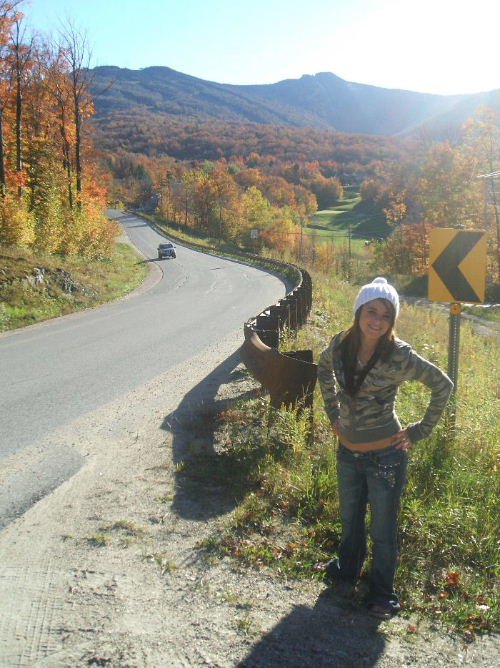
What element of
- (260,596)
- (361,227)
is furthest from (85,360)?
(361,227)

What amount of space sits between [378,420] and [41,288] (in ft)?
55.6

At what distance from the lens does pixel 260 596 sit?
3590 mm

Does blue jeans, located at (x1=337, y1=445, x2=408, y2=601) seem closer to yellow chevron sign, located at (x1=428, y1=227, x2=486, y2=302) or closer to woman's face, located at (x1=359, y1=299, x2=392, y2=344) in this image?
woman's face, located at (x1=359, y1=299, x2=392, y2=344)

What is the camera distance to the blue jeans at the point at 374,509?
3625mm

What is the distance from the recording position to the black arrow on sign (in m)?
5.52

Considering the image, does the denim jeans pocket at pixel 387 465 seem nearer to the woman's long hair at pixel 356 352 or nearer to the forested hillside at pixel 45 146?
the woman's long hair at pixel 356 352

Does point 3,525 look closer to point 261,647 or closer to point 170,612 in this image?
point 170,612

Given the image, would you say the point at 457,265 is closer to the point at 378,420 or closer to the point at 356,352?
the point at 356,352

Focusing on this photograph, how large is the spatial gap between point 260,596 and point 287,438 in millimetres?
2007

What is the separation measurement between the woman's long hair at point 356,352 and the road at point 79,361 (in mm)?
2662

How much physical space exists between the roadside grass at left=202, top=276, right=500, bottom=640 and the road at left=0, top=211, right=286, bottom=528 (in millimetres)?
1697

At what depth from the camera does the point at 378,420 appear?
3676 millimetres

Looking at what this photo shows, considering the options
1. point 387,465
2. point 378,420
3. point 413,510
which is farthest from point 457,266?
point 387,465

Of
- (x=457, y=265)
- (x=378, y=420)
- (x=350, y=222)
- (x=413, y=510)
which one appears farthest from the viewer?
(x=350, y=222)
